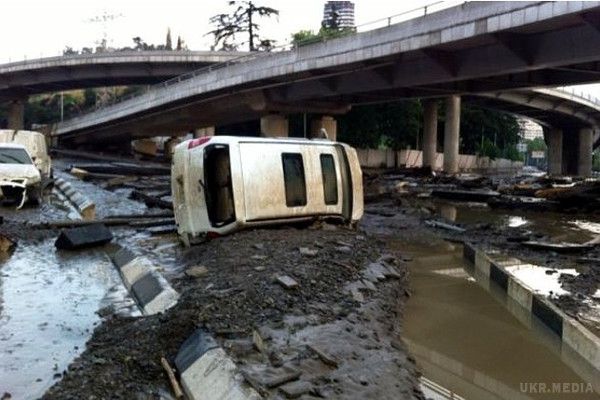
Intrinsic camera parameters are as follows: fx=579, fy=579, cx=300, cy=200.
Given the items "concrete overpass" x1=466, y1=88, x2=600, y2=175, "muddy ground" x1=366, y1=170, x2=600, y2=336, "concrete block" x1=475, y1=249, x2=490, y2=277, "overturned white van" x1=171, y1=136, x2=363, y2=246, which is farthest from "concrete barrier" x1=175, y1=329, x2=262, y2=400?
"concrete overpass" x1=466, y1=88, x2=600, y2=175

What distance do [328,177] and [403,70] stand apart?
17.9 m

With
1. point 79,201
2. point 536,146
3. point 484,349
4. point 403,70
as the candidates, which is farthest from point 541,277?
point 536,146

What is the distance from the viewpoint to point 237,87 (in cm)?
3600

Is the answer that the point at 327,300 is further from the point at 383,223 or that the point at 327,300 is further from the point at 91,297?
the point at 383,223

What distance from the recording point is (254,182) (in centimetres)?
997

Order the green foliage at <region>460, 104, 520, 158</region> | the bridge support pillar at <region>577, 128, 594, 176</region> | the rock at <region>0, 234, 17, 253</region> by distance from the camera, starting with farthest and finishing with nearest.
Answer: the green foliage at <region>460, 104, 520, 158</region> < the bridge support pillar at <region>577, 128, 594, 176</region> < the rock at <region>0, 234, 17, 253</region>

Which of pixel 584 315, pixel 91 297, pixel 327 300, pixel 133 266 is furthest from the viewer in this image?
pixel 133 266

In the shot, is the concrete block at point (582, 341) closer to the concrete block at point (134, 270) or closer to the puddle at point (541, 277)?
the puddle at point (541, 277)

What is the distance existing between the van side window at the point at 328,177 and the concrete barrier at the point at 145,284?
3.62 metres

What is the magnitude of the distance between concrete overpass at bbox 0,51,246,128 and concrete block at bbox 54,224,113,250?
42.5 metres

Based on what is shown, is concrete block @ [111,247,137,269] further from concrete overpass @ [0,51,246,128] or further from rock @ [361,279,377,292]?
concrete overpass @ [0,51,246,128]

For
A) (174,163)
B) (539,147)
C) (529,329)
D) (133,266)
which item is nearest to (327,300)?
(529,329)

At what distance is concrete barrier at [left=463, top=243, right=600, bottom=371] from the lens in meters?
6.03

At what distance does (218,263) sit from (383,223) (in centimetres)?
947
